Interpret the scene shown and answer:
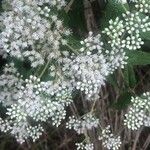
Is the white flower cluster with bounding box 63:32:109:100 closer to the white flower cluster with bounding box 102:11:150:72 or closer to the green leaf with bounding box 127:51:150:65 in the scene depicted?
the white flower cluster with bounding box 102:11:150:72

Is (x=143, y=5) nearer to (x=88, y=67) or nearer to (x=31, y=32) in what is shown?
(x=88, y=67)

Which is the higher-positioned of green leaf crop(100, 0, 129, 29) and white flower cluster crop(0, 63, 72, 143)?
green leaf crop(100, 0, 129, 29)

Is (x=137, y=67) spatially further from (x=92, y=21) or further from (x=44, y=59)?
(x=44, y=59)

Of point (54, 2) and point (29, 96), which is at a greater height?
point (54, 2)

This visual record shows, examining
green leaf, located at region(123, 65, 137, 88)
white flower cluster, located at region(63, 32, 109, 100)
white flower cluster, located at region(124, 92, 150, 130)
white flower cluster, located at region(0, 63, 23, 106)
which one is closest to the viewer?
white flower cluster, located at region(63, 32, 109, 100)

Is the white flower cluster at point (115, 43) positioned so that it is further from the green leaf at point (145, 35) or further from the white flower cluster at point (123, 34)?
the green leaf at point (145, 35)

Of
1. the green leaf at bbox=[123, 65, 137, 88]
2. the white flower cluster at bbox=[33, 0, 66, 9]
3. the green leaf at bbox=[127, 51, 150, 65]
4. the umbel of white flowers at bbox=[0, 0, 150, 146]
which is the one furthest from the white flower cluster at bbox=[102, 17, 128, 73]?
the green leaf at bbox=[123, 65, 137, 88]

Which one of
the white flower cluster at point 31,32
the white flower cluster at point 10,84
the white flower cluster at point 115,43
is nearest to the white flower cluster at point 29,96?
the white flower cluster at point 10,84

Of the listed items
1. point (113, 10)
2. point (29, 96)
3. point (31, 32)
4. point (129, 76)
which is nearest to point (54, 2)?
point (31, 32)

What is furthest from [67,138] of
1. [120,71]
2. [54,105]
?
[54,105]
